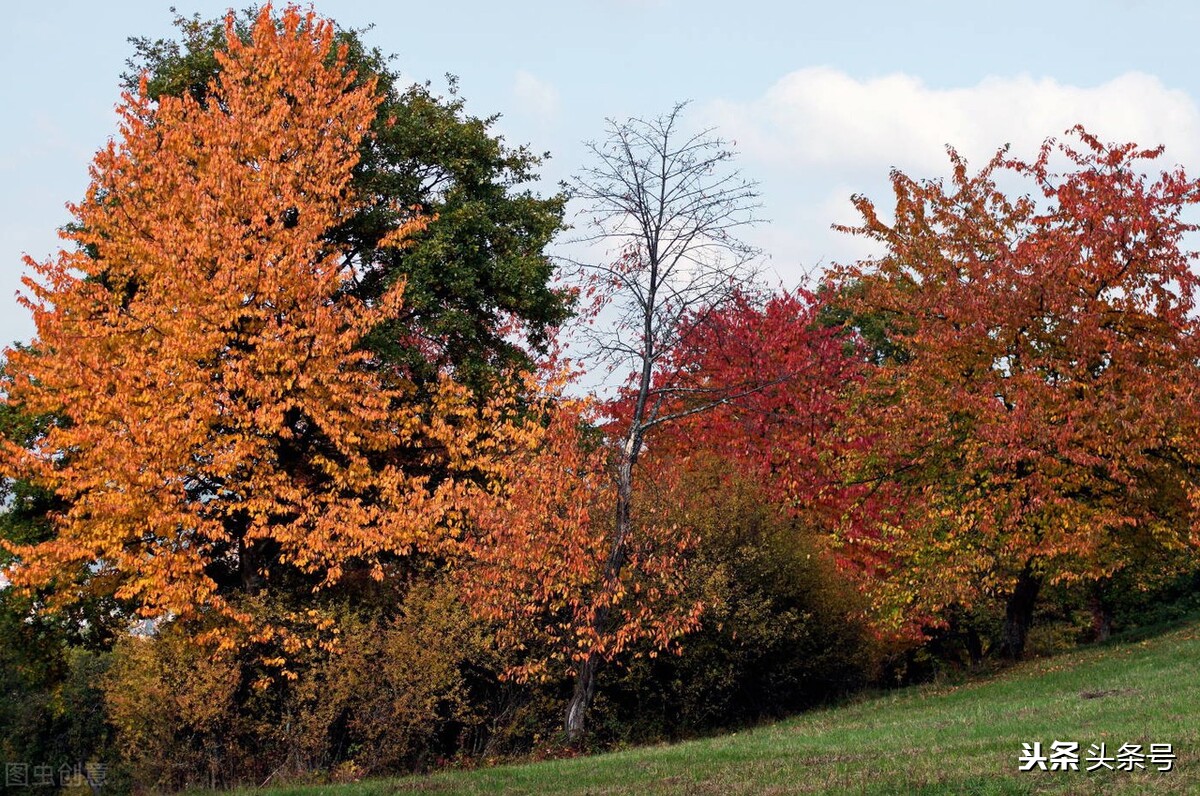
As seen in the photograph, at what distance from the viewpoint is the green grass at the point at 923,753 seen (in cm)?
1065

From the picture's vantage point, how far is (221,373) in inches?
830

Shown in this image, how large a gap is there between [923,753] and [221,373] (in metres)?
14.9

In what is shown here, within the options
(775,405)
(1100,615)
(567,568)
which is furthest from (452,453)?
(1100,615)

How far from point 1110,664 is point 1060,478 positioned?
174 inches

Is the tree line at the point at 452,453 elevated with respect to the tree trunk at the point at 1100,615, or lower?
elevated

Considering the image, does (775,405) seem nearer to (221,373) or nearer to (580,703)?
(580,703)

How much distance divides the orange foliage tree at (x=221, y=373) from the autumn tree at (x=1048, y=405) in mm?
10583

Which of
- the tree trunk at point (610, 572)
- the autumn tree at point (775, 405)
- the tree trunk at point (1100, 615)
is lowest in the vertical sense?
the tree trunk at point (1100, 615)

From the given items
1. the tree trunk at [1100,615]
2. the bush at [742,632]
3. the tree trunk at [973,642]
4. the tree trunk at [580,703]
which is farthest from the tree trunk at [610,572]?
the tree trunk at [1100,615]

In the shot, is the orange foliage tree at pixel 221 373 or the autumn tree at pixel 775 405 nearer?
the orange foliage tree at pixel 221 373

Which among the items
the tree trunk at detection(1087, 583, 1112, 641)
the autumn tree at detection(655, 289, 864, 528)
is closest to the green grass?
the autumn tree at detection(655, 289, 864, 528)

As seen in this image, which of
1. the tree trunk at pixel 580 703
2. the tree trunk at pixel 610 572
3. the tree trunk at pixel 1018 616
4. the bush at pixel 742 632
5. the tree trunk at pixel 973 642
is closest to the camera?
the tree trunk at pixel 610 572

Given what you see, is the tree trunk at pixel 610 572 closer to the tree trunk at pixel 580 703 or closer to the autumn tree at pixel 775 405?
the tree trunk at pixel 580 703

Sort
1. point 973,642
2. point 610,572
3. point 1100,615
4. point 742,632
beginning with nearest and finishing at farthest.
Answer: point 610,572 < point 742,632 < point 973,642 < point 1100,615
